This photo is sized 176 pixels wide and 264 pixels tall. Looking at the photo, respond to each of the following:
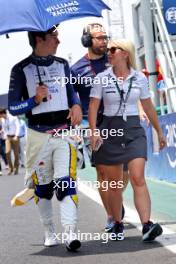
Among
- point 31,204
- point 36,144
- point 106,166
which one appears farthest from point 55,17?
point 31,204

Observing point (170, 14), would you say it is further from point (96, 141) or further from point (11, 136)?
point (96, 141)

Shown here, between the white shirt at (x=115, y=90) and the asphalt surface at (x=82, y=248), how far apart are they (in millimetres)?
1135

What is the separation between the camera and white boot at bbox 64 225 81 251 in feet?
18.2

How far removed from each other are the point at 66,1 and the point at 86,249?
2.00 m

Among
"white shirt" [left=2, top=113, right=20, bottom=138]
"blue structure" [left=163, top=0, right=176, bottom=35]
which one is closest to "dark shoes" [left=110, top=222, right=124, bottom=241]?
"blue structure" [left=163, top=0, right=176, bottom=35]

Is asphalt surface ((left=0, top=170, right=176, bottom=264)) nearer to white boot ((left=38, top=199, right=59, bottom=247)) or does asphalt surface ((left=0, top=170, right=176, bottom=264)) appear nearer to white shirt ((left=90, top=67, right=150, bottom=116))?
white boot ((left=38, top=199, right=59, bottom=247))

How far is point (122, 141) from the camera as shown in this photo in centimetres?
616

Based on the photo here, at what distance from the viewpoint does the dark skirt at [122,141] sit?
6.13 metres

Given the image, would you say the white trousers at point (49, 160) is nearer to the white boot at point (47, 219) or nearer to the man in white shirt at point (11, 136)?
the white boot at point (47, 219)

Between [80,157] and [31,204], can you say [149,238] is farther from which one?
[31,204]

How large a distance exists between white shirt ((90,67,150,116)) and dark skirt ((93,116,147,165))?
0.08 m

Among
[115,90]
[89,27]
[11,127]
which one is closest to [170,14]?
[11,127]

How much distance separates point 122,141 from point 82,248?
0.96 metres

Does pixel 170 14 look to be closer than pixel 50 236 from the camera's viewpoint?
No
